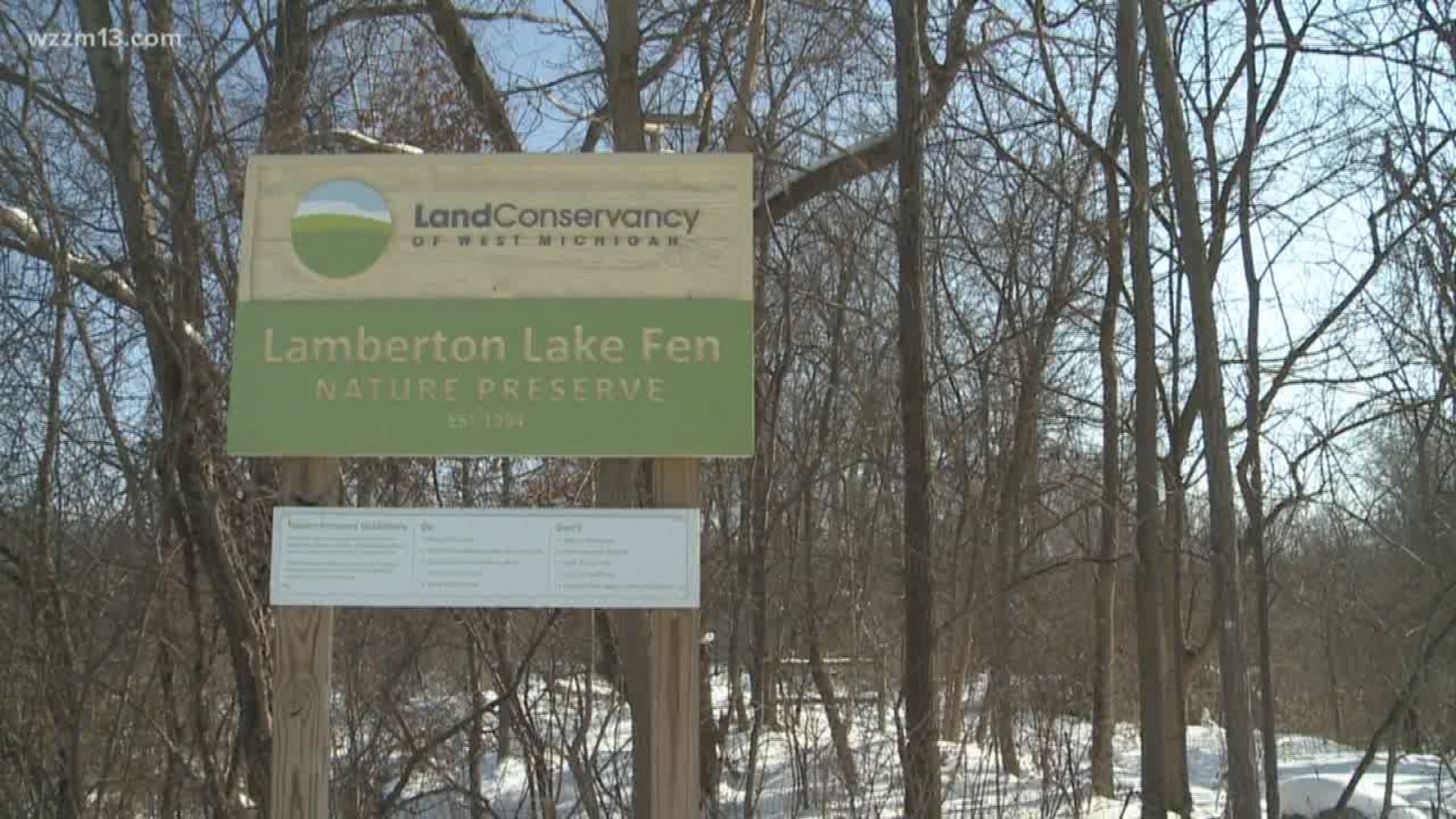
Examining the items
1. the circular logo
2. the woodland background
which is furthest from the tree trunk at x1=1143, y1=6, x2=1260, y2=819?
the circular logo

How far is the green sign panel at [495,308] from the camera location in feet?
12.6

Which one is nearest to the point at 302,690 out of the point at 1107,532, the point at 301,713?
the point at 301,713

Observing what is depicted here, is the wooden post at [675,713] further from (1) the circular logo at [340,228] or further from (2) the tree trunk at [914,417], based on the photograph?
(2) the tree trunk at [914,417]

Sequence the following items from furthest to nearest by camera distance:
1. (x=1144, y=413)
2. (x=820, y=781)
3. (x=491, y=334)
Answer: (x=820, y=781) < (x=1144, y=413) < (x=491, y=334)

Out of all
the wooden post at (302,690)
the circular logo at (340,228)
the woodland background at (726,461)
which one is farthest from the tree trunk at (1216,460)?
the wooden post at (302,690)

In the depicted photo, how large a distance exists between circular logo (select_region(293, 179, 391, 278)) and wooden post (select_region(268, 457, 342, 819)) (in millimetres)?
674

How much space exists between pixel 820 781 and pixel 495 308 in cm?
544

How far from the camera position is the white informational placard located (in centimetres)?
371

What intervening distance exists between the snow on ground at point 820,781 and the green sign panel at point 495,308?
279 centimetres

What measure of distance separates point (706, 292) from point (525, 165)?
765 mm

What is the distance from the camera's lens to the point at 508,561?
12.2 feet

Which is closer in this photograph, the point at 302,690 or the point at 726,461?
the point at 302,690

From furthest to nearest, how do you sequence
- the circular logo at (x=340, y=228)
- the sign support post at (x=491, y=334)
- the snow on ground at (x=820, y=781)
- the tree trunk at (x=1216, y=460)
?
the snow on ground at (x=820, y=781) → the tree trunk at (x=1216, y=460) → the circular logo at (x=340, y=228) → the sign support post at (x=491, y=334)

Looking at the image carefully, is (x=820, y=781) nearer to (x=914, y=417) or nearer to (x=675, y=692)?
A: (x=914, y=417)
